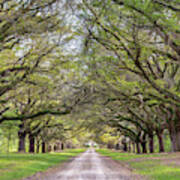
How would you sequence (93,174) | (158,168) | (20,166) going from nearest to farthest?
1. (93,174)
2. (158,168)
3. (20,166)

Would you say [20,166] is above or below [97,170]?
above

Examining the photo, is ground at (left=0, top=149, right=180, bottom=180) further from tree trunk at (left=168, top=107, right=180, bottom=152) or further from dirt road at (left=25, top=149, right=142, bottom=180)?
tree trunk at (left=168, top=107, right=180, bottom=152)

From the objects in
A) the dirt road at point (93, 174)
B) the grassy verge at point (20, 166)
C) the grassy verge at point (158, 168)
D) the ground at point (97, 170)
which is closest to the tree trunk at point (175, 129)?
the ground at point (97, 170)

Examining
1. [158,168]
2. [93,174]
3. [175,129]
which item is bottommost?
[93,174]

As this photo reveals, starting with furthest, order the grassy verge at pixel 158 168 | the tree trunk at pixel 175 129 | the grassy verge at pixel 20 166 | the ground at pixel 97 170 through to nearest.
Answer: the tree trunk at pixel 175 129 → the grassy verge at pixel 20 166 → the ground at pixel 97 170 → the grassy verge at pixel 158 168

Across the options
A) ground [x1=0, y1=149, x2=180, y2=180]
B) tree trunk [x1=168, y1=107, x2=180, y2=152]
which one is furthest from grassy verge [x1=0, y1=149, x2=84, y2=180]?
tree trunk [x1=168, y1=107, x2=180, y2=152]

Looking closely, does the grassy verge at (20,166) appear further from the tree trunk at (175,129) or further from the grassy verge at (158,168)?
the tree trunk at (175,129)

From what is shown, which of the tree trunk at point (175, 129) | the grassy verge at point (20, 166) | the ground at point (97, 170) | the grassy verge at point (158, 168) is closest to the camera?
the grassy verge at point (158, 168)

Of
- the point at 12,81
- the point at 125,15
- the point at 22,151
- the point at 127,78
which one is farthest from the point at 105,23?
the point at 22,151

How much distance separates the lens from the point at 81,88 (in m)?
22.8

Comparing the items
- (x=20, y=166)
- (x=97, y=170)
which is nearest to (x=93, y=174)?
(x=97, y=170)

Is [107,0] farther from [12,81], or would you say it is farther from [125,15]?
[12,81]

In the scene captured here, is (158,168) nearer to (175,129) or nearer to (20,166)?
(20,166)

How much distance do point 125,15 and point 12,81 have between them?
10.1 m
